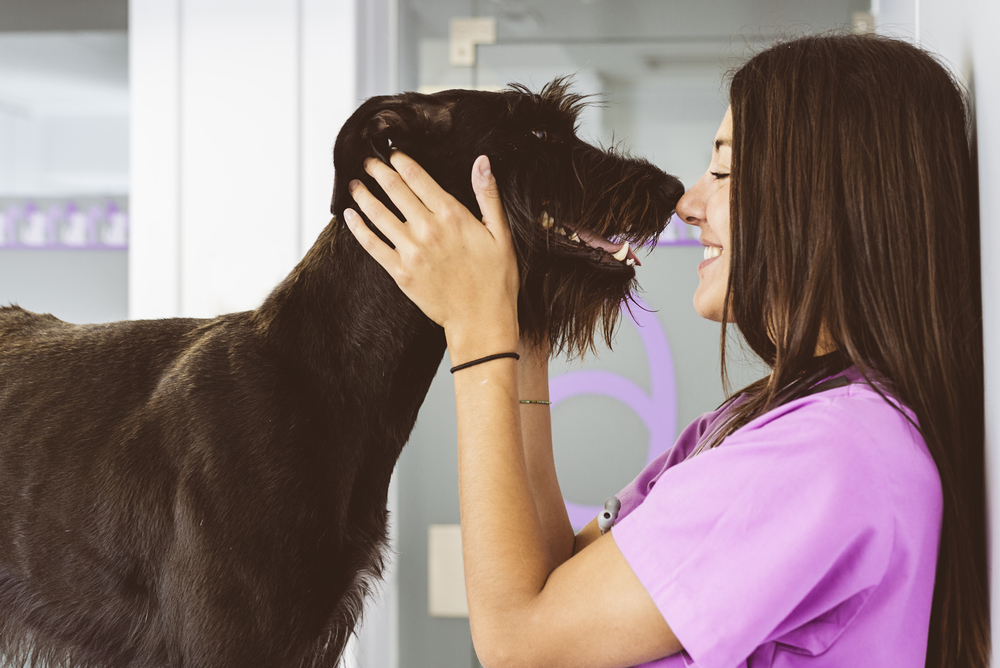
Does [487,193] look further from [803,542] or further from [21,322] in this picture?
[21,322]

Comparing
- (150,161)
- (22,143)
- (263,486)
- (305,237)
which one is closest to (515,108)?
(263,486)

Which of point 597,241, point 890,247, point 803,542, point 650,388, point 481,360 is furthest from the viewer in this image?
point 650,388

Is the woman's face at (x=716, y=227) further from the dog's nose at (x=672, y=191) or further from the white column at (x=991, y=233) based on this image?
the white column at (x=991, y=233)

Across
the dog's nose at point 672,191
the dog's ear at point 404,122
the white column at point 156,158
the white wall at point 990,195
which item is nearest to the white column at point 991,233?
the white wall at point 990,195

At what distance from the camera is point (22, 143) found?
3051 mm

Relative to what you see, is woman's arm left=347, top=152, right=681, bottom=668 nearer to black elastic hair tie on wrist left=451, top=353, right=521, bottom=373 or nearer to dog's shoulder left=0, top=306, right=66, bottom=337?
black elastic hair tie on wrist left=451, top=353, right=521, bottom=373

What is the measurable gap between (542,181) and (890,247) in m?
0.50

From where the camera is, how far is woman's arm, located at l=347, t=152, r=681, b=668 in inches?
29.7

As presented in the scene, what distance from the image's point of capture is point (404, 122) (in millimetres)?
1062

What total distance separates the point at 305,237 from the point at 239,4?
82 centimetres

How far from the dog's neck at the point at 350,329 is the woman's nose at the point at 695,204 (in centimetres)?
43

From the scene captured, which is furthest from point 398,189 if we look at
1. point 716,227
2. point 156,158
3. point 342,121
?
point 156,158

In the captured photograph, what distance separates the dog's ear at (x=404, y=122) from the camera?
1043mm

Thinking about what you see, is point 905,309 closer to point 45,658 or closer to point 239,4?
point 45,658
